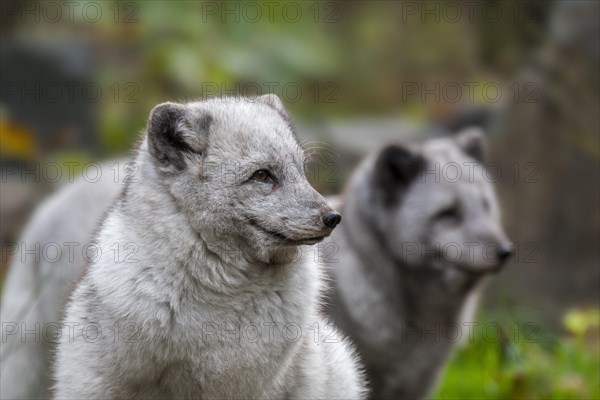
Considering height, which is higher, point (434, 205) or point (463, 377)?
point (434, 205)

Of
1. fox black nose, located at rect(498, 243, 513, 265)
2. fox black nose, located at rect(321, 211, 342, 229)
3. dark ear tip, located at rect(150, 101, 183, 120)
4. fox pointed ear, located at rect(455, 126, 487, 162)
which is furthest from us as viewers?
fox pointed ear, located at rect(455, 126, 487, 162)

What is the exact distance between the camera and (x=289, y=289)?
462 centimetres

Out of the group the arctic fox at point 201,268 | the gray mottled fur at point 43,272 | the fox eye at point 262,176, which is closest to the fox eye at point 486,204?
the gray mottled fur at point 43,272

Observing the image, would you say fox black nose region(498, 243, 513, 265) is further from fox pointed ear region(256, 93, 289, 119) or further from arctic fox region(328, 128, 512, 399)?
fox pointed ear region(256, 93, 289, 119)

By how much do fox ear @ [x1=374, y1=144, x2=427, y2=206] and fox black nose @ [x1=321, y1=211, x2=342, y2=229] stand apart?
105 inches

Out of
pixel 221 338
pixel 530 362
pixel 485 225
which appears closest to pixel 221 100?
pixel 221 338

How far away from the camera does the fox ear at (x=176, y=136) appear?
14.8ft

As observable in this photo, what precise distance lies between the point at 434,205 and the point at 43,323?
258cm

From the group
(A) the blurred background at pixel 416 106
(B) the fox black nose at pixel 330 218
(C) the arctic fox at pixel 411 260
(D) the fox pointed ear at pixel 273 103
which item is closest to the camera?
(B) the fox black nose at pixel 330 218

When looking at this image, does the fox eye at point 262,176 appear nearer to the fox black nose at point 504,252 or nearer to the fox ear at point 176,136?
the fox ear at point 176,136

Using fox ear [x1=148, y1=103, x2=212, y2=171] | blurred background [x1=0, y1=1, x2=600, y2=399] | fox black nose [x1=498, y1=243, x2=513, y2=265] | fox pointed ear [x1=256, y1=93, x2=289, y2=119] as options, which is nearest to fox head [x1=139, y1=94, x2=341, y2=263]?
fox ear [x1=148, y1=103, x2=212, y2=171]

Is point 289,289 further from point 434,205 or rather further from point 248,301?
point 434,205

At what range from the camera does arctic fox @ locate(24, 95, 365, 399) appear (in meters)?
4.38

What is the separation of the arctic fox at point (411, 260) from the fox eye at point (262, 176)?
7.35 feet
